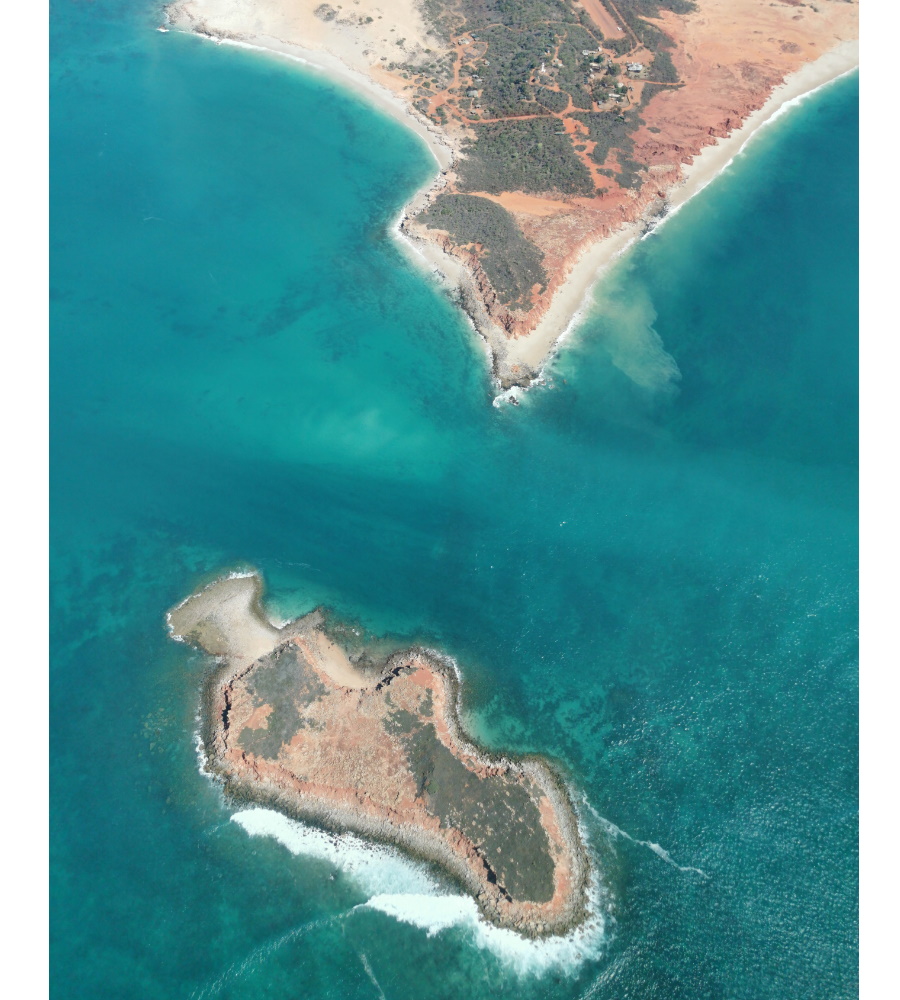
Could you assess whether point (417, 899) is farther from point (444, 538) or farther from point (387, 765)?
point (444, 538)

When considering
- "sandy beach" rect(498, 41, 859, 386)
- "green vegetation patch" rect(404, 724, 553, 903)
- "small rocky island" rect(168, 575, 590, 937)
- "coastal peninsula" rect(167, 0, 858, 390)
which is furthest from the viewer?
"coastal peninsula" rect(167, 0, 858, 390)

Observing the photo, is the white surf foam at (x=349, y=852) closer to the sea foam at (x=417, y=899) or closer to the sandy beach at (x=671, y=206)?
the sea foam at (x=417, y=899)

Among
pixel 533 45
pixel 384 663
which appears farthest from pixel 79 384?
pixel 533 45

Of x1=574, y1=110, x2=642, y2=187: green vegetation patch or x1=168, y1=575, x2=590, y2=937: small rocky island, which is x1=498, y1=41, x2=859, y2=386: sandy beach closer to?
x1=574, y1=110, x2=642, y2=187: green vegetation patch

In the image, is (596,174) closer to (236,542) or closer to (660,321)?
(660,321)

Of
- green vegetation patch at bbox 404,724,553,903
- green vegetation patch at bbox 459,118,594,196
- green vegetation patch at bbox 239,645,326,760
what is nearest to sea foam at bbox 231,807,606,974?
green vegetation patch at bbox 404,724,553,903
